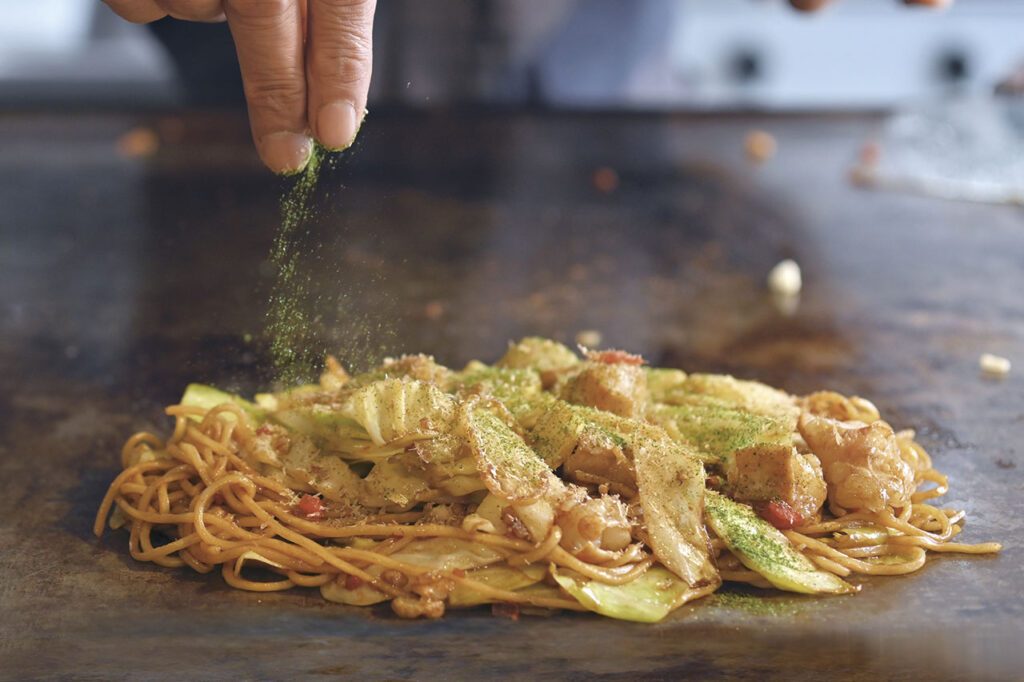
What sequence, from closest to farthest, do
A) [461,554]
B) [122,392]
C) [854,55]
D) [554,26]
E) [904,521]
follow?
[461,554]
[904,521]
[122,392]
[554,26]
[854,55]

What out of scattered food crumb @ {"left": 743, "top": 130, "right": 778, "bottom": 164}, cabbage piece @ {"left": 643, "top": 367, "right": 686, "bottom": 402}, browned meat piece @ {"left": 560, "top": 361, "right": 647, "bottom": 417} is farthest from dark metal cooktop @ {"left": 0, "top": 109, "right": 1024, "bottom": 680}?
cabbage piece @ {"left": 643, "top": 367, "right": 686, "bottom": 402}

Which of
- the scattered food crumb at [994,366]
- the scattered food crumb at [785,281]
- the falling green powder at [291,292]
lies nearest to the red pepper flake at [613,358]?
the falling green powder at [291,292]

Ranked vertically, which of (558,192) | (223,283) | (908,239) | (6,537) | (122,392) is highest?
(558,192)

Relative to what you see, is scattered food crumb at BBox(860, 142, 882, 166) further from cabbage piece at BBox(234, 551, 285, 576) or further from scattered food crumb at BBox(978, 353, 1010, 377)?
cabbage piece at BBox(234, 551, 285, 576)

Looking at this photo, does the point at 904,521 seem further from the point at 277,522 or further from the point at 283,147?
the point at 283,147

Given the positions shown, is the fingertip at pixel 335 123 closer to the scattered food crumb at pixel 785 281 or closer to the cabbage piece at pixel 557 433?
the cabbage piece at pixel 557 433

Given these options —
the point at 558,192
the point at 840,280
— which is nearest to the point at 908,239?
the point at 840,280
